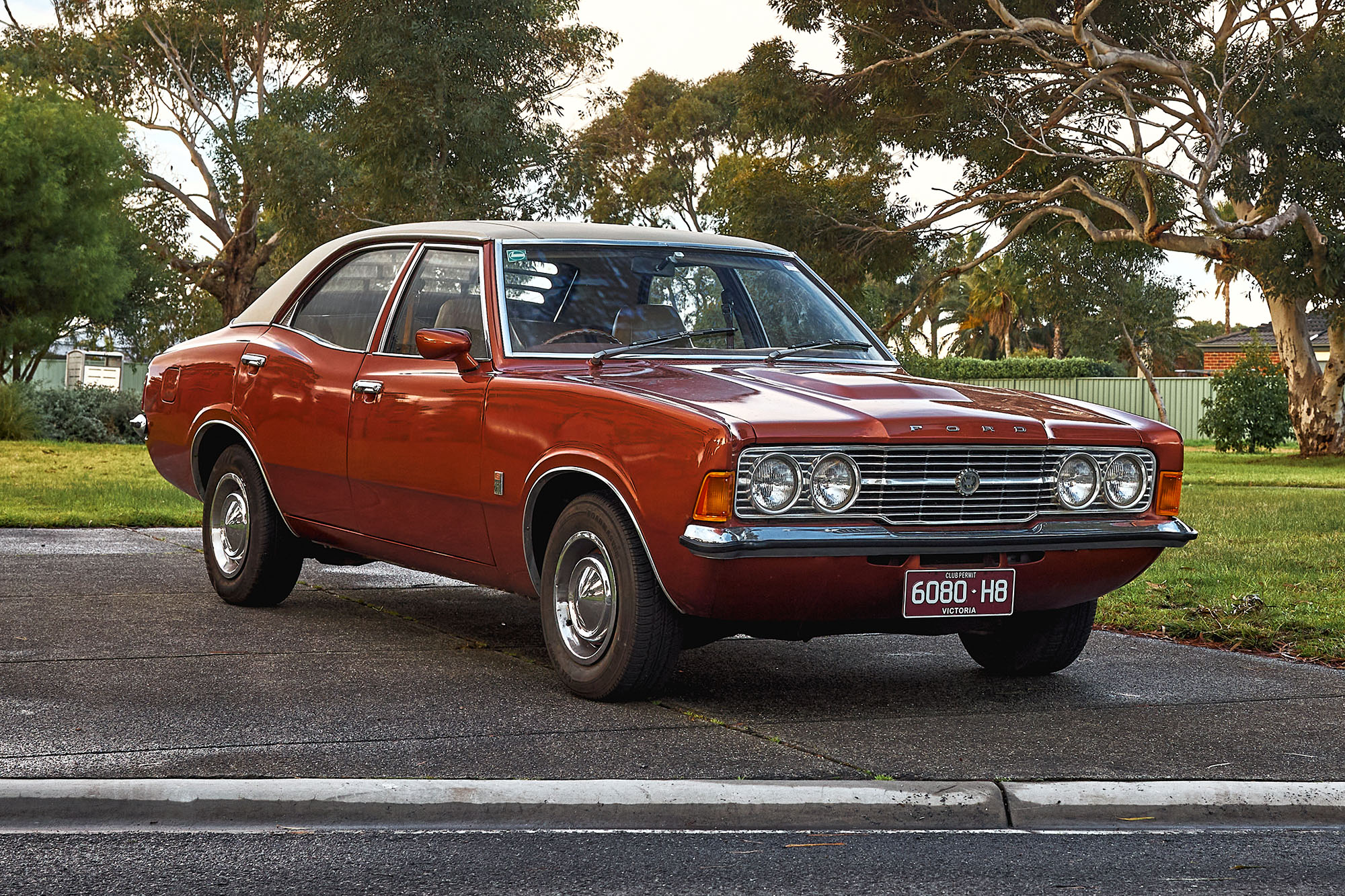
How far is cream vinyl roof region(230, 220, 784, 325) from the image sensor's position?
6590 mm

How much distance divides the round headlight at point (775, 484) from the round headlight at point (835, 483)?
73 millimetres

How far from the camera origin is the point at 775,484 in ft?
16.7

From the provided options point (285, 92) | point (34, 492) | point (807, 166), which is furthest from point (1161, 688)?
point (285, 92)

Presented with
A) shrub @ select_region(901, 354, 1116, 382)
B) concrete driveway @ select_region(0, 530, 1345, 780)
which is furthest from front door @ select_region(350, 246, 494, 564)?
shrub @ select_region(901, 354, 1116, 382)

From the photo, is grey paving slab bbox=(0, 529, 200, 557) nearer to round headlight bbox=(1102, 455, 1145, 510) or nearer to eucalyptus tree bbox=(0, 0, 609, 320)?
round headlight bbox=(1102, 455, 1145, 510)

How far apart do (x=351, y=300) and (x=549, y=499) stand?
1.91m

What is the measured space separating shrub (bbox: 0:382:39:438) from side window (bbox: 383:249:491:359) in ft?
76.9

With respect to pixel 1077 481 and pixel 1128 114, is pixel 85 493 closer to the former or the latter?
pixel 1077 481

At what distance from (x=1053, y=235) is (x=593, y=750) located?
28.4 metres

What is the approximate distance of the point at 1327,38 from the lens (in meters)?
26.0

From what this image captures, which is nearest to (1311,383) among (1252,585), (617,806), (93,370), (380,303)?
(1252,585)

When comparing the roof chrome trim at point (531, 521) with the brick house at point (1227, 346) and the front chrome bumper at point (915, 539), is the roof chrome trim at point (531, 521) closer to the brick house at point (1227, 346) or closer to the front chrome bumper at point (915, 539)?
the front chrome bumper at point (915, 539)

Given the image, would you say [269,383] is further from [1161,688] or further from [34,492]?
[34,492]

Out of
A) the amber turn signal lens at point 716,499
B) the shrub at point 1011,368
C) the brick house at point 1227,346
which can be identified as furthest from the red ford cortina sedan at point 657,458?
the brick house at point 1227,346
